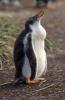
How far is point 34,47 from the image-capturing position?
6113 mm

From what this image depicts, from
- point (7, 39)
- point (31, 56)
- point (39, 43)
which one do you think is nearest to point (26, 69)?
point (31, 56)

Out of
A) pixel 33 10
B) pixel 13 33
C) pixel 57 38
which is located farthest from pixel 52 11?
pixel 13 33

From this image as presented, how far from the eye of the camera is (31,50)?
610cm

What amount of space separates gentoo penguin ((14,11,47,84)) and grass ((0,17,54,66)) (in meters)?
1.26

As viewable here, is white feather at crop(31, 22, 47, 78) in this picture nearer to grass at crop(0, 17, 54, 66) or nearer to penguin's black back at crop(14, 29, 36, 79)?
penguin's black back at crop(14, 29, 36, 79)

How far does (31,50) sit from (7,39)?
98.6 inches

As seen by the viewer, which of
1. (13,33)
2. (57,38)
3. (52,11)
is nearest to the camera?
(13,33)

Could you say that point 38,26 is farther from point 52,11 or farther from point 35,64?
point 52,11

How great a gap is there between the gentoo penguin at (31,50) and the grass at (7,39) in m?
1.26

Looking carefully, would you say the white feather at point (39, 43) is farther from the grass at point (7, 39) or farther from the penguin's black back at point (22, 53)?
the grass at point (7, 39)

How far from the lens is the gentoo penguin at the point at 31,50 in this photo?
608 cm

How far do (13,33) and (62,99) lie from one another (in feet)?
11.4

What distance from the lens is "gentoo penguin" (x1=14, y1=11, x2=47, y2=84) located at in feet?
20.0

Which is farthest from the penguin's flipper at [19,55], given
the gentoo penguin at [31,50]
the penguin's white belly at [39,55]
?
the penguin's white belly at [39,55]
